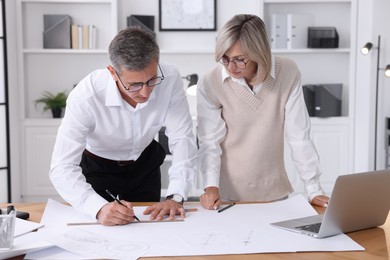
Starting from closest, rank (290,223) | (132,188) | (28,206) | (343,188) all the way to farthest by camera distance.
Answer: (343,188)
(290,223)
(28,206)
(132,188)

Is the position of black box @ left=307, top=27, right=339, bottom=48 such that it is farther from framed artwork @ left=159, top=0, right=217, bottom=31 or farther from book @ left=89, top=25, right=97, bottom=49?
book @ left=89, top=25, right=97, bottom=49

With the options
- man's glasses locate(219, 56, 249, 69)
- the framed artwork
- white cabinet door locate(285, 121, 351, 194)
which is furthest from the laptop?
the framed artwork

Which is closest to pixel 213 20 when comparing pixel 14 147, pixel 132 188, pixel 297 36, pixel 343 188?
pixel 297 36

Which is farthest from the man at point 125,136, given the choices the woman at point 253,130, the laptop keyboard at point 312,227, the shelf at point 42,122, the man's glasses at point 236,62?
the shelf at point 42,122

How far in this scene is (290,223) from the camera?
1.95 m

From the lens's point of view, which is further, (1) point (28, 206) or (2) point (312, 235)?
(1) point (28, 206)

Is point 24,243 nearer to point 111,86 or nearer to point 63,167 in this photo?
point 63,167

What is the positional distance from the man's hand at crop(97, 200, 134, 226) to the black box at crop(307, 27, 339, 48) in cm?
374

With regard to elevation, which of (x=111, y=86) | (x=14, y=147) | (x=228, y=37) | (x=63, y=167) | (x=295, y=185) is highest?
(x=228, y=37)

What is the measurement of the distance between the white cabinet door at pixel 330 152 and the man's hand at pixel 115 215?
11.7 feet

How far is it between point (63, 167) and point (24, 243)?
430mm

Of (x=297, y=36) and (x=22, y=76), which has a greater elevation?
(x=297, y=36)

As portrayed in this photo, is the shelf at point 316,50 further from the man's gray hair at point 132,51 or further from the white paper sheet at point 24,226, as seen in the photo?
the white paper sheet at point 24,226

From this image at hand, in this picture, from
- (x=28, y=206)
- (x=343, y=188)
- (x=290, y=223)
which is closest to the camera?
(x=343, y=188)
